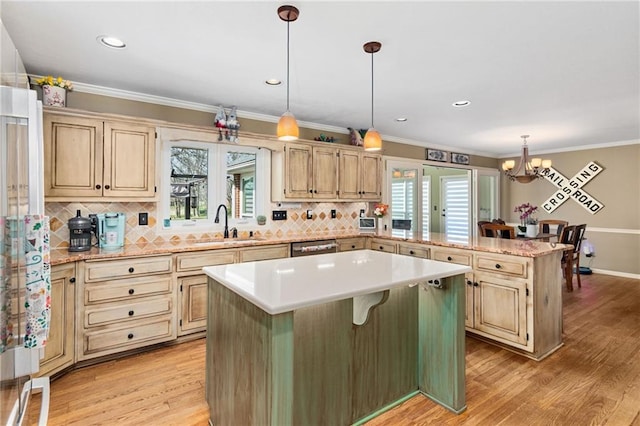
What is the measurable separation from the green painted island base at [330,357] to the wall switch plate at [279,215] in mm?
2336

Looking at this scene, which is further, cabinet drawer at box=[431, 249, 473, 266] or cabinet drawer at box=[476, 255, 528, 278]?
cabinet drawer at box=[431, 249, 473, 266]

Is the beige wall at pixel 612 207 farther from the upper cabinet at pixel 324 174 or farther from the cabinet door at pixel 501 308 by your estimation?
the cabinet door at pixel 501 308

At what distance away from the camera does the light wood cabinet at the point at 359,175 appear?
14.8 feet

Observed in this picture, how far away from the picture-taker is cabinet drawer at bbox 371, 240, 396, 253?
392 centimetres

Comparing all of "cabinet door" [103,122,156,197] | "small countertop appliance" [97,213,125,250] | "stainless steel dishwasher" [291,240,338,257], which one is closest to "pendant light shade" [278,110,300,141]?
"cabinet door" [103,122,156,197]

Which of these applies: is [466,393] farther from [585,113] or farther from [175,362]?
[585,113]

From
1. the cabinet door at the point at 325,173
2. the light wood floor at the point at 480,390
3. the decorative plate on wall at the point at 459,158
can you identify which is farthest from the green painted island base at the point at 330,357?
the decorative plate on wall at the point at 459,158

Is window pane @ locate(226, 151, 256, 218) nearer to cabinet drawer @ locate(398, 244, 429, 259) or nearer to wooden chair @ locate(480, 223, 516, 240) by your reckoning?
cabinet drawer @ locate(398, 244, 429, 259)

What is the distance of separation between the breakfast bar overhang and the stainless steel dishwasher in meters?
1.42

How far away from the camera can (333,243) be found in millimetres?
4102

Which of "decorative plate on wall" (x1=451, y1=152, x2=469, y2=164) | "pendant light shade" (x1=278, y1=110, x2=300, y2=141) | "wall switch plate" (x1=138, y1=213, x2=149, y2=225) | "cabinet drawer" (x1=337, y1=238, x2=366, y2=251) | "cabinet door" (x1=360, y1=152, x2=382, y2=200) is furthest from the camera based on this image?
"decorative plate on wall" (x1=451, y1=152, x2=469, y2=164)

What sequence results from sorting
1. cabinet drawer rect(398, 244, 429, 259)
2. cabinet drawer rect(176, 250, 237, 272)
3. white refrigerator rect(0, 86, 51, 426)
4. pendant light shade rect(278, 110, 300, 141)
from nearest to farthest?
white refrigerator rect(0, 86, 51, 426), pendant light shade rect(278, 110, 300, 141), cabinet drawer rect(176, 250, 237, 272), cabinet drawer rect(398, 244, 429, 259)

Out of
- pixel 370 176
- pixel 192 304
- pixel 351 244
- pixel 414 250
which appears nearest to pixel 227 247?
pixel 192 304

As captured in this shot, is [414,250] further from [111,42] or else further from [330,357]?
[111,42]
